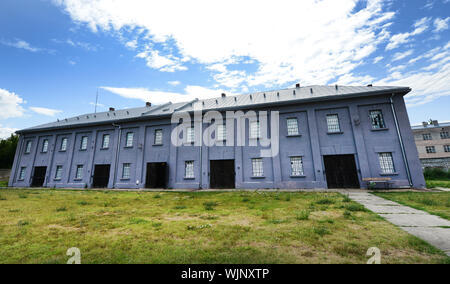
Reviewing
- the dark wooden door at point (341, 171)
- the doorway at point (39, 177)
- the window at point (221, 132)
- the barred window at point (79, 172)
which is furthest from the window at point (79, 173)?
the dark wooden door at point (341, 171)

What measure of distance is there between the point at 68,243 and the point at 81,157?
21131 millimetres

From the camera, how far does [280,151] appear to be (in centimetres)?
1462

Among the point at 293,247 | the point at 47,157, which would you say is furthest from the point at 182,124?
the point at 47,157

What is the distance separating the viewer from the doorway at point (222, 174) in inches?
601

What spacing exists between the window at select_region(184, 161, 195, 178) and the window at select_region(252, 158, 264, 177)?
5.46 metres

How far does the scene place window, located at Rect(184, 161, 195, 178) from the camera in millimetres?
16233

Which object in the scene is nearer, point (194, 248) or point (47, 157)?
point (194, 248)

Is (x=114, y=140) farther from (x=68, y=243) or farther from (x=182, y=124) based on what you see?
(x=68, y=243)

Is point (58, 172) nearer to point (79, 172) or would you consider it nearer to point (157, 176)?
point (79, 172)

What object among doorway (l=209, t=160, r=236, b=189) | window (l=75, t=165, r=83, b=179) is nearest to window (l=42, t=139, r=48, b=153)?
window (l=75, t=165, r=83, b=179)

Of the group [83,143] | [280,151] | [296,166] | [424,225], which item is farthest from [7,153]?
[424,225]

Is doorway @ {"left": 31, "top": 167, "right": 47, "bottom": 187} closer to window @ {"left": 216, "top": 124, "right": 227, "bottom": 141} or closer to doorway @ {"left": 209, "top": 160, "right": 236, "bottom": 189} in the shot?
doorway @ {"left": 209, "top": 160, "right": 236, "bottom": 189}

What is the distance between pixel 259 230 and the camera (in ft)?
13.6
